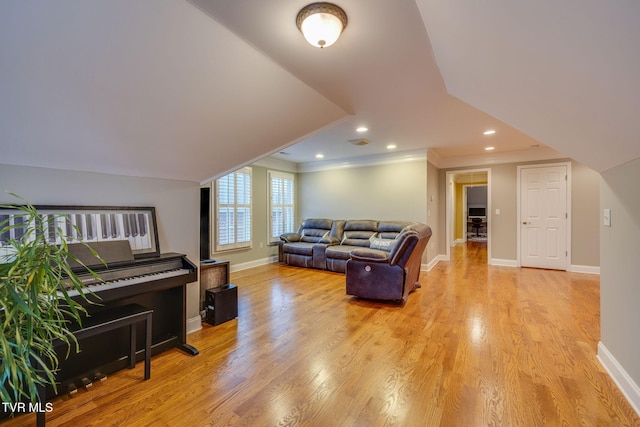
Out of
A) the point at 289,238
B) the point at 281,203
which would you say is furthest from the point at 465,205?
the point at 289,238

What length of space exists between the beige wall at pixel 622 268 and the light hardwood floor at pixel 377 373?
253 millimetres

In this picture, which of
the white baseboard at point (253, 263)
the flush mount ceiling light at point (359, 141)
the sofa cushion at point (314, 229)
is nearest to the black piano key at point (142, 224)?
the white baseboard at point (253, 263)

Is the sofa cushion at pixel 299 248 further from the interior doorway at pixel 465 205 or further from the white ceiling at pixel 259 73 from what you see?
the interior doorway at pixel 465 205

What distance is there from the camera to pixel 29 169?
5.84 ft

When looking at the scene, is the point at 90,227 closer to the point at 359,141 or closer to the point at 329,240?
the point at 359,141

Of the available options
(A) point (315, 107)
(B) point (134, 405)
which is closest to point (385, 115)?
(A) point (315, 107)

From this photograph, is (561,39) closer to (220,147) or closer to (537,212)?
(220,147)

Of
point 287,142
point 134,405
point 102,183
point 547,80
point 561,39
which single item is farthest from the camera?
point 287,142

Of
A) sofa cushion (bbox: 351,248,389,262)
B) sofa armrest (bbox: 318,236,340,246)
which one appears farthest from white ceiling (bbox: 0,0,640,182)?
sofa armrest (bbox: 318,236,340,246)

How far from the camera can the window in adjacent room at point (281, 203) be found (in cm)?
629

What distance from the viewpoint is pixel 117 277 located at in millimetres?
1925

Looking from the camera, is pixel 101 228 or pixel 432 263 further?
pixel 432 263

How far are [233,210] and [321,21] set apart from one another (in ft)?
13.9

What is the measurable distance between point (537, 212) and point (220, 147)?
19.8 ft
